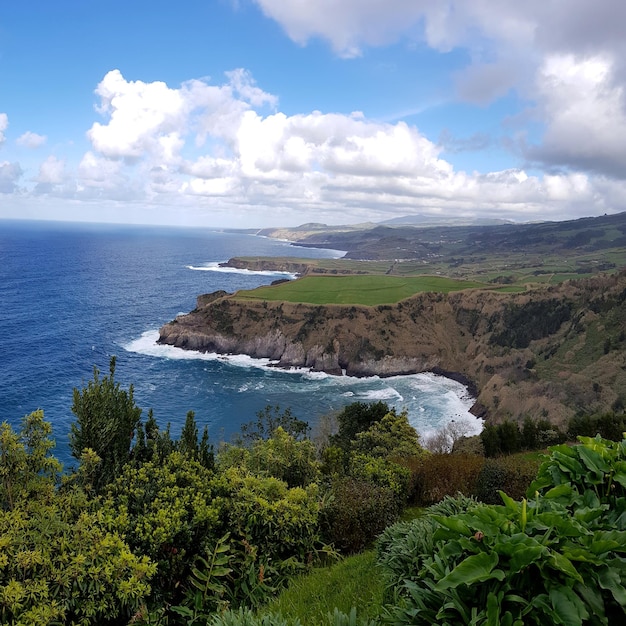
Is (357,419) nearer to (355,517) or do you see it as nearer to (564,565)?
(355,517)

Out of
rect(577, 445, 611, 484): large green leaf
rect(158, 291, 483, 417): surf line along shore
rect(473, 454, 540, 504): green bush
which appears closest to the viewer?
rect(577, 445, 611, 484): large green leaf

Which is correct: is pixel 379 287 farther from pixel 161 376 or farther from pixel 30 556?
pixel 30 556

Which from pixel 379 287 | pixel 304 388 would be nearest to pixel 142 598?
pixel 304 388

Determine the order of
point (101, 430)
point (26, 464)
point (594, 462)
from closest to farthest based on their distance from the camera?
point (594, 462), point (26, 464), point (101, 430)

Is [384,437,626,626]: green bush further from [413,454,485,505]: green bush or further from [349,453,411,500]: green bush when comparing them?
[413,454,485,505]: green bush

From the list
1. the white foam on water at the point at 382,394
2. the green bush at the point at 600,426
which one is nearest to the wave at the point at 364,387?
the white foam on water at the point at 382,394

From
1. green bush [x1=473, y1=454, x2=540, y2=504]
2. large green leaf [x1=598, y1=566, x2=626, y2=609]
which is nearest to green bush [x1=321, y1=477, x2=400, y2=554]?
green bush [x1=473, y1=454, x2=540, y2=504]

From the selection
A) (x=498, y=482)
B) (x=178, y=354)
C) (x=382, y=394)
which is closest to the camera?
(x=498, y=482)

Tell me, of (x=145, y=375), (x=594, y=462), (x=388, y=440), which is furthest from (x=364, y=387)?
(x=594, y=462)
